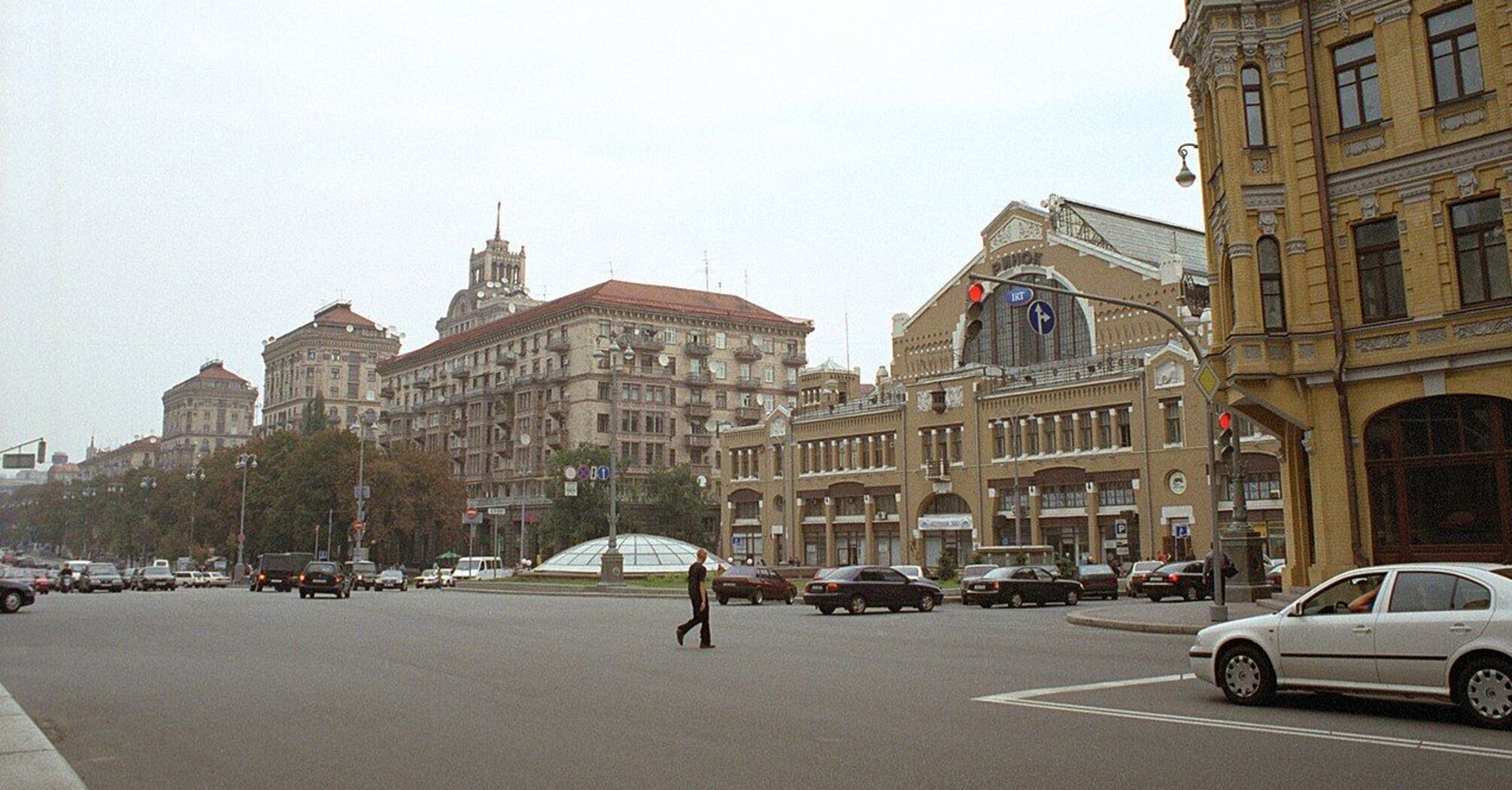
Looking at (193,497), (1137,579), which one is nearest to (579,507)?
(193,497)

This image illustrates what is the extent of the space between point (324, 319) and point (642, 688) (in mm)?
147963

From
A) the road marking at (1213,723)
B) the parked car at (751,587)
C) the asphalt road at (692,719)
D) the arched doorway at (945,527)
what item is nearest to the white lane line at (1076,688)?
the road marking at (1213,723)

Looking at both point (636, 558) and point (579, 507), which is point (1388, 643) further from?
point (579, 507)

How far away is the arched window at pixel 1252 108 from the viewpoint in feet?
83.8

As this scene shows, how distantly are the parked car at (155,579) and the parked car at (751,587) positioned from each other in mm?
38481

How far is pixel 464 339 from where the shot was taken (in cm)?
11456

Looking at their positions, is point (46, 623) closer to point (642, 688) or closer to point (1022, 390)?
point (642, 688)

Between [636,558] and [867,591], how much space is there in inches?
1214

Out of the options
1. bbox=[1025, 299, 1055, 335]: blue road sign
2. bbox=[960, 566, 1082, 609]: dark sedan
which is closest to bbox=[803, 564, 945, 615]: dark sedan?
bbox=[960, 566, 1082, 609]: dark sedan

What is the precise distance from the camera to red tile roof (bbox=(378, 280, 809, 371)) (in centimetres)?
10019

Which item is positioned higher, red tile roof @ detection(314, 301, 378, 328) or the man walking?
red tile roof @ detection(314, 301, 378, 328)

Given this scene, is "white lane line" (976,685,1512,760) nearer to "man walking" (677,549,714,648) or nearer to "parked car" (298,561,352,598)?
"man walking" (677,549,714,648)

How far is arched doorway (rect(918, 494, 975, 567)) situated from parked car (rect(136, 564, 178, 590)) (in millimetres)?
42243

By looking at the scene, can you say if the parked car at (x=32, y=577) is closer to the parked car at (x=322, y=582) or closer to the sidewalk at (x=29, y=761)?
the parked car at (x=322, y=582)
